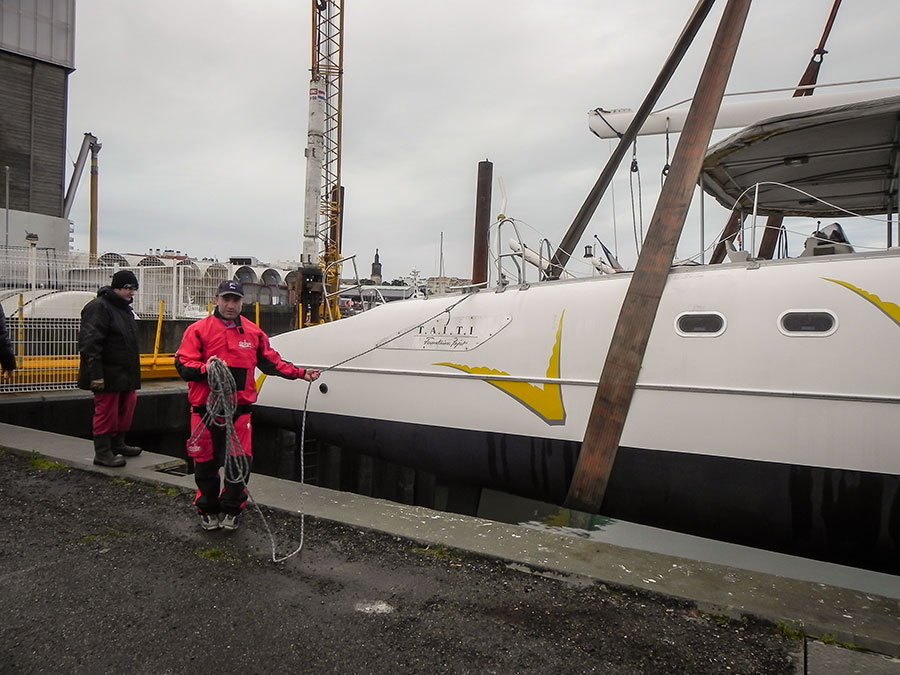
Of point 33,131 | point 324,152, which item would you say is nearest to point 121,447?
point 324,152

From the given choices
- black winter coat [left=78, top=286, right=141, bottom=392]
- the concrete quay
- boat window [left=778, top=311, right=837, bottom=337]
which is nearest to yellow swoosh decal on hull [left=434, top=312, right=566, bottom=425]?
the concrete quay

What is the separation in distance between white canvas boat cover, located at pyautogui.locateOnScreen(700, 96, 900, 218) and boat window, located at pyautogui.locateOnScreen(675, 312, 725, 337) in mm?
877

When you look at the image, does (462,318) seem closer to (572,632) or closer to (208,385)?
(208,385)

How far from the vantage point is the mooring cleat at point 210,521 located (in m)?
3.59

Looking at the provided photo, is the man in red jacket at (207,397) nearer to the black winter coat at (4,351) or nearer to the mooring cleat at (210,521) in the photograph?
the mooring cleat at (210,521)

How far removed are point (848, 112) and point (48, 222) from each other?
35.4m

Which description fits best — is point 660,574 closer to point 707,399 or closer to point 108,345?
point 707,399

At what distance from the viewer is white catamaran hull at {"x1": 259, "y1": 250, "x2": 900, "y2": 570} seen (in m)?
3.63

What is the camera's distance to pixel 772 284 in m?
3.91

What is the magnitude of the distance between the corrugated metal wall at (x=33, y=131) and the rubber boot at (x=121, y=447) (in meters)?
32.0

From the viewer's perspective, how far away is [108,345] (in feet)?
15.6

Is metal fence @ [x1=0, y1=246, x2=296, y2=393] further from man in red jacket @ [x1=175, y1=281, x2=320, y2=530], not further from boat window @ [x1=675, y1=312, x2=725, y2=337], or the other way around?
boat window @ [x1=675, y1=312, x2=725, y2=337]

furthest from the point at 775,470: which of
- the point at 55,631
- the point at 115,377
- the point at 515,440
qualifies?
the point at 115,377

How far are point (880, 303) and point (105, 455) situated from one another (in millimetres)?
5579
